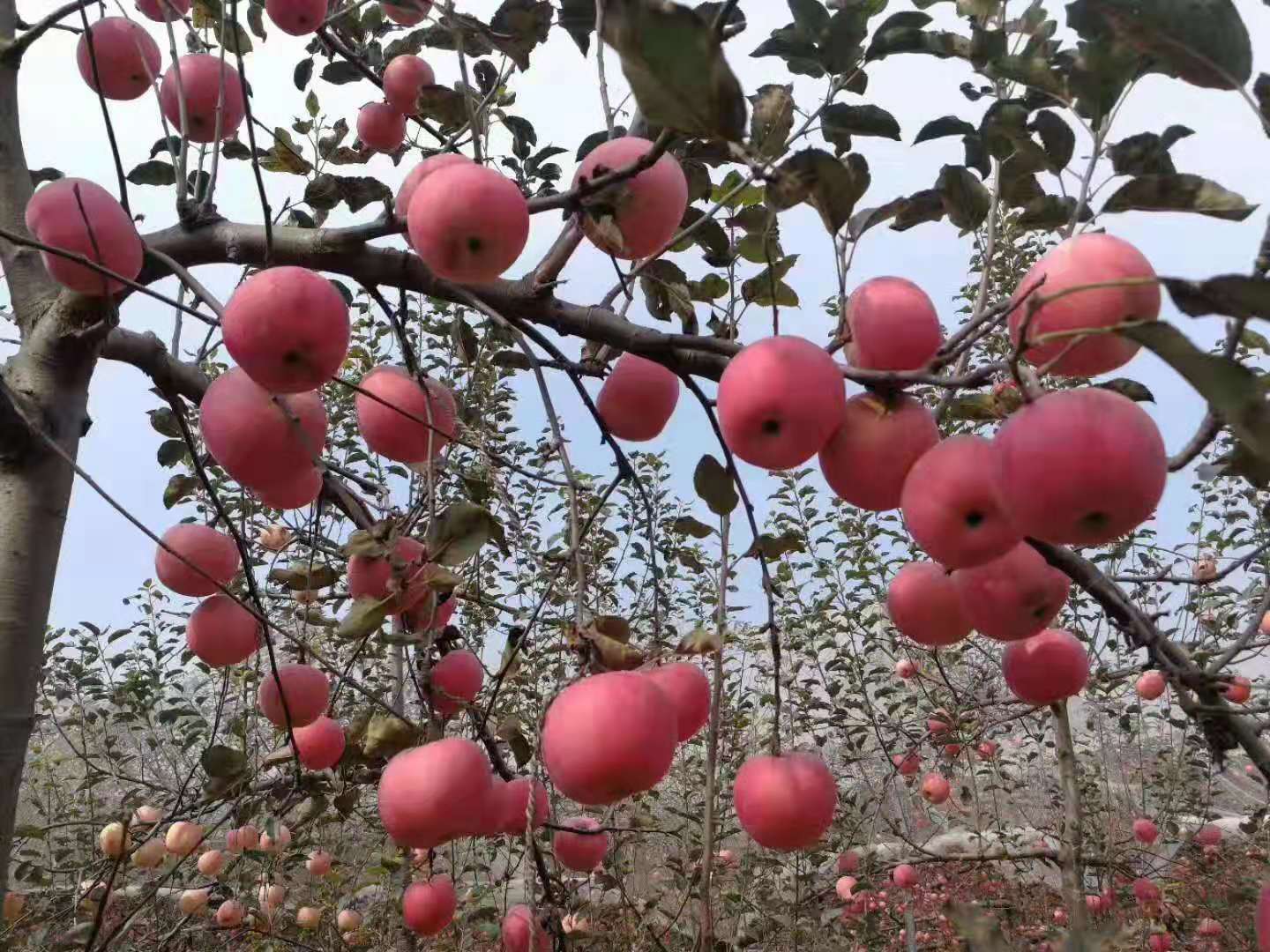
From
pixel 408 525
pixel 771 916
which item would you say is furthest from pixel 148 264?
pixel 771 916

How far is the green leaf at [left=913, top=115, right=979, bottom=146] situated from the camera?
116cm

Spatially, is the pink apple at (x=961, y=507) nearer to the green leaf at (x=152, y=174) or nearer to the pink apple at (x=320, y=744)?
the pink apple at (x=320, y=744)

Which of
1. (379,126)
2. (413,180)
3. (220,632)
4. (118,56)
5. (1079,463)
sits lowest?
(1079,463)

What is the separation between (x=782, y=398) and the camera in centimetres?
76

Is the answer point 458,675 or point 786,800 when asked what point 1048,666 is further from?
point 458,675

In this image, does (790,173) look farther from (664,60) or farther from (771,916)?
(771,916)

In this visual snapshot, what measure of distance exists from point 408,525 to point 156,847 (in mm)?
2750

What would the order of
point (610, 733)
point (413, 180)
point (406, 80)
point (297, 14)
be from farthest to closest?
point (406, 80), point (297, 14), point (413, 180), point (610, 733)

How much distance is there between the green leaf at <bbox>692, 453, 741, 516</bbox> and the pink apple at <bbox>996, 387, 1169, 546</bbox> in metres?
0.54

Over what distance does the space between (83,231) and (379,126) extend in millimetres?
975

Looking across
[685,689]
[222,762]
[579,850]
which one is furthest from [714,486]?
[222,762]

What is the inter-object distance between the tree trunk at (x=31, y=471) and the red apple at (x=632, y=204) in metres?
0.63

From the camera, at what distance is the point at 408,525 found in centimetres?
97

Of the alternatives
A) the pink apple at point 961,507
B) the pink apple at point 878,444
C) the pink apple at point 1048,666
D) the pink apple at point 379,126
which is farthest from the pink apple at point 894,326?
the pink apple at point 379,126
